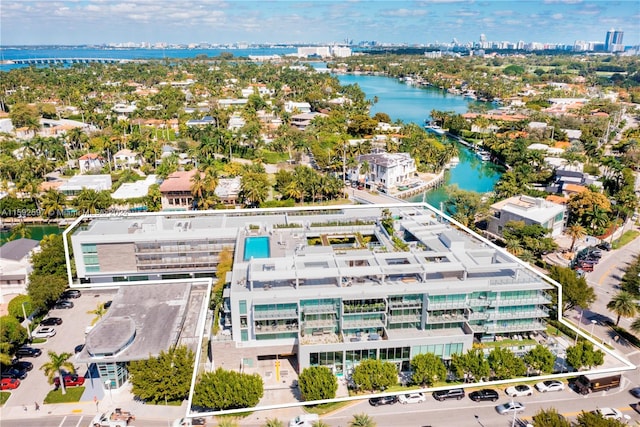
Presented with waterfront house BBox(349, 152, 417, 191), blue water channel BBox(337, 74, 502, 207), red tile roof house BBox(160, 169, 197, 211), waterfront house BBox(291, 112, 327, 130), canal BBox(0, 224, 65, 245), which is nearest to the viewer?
canal BBox(0, 224, 65, 245)

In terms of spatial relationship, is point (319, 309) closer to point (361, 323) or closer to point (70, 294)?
point (361, 323)

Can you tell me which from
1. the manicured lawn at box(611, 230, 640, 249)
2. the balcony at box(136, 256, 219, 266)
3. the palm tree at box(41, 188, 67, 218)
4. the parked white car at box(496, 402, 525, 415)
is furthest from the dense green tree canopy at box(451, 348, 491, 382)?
the palm tree at box(41, 188, 67, 218)

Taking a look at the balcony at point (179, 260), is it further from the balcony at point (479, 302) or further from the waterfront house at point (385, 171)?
the waterfront house at point (385, 171)

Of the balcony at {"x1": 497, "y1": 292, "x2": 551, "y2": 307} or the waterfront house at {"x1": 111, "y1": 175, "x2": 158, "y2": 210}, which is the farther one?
the waterfront house at {"x1": 111, "y1": 175, "x2": 158, "y2": 210}

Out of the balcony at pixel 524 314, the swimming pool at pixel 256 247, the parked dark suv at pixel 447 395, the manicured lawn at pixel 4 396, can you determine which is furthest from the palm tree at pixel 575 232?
the manicured lawn at pixel 4 396

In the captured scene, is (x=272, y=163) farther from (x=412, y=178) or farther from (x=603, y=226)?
(x=603, y=226)

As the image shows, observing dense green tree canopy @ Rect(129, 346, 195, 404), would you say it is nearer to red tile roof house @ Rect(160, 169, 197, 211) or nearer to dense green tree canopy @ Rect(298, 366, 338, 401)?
dense green tree canopy @ Rect(298, 366, 338, 401)
